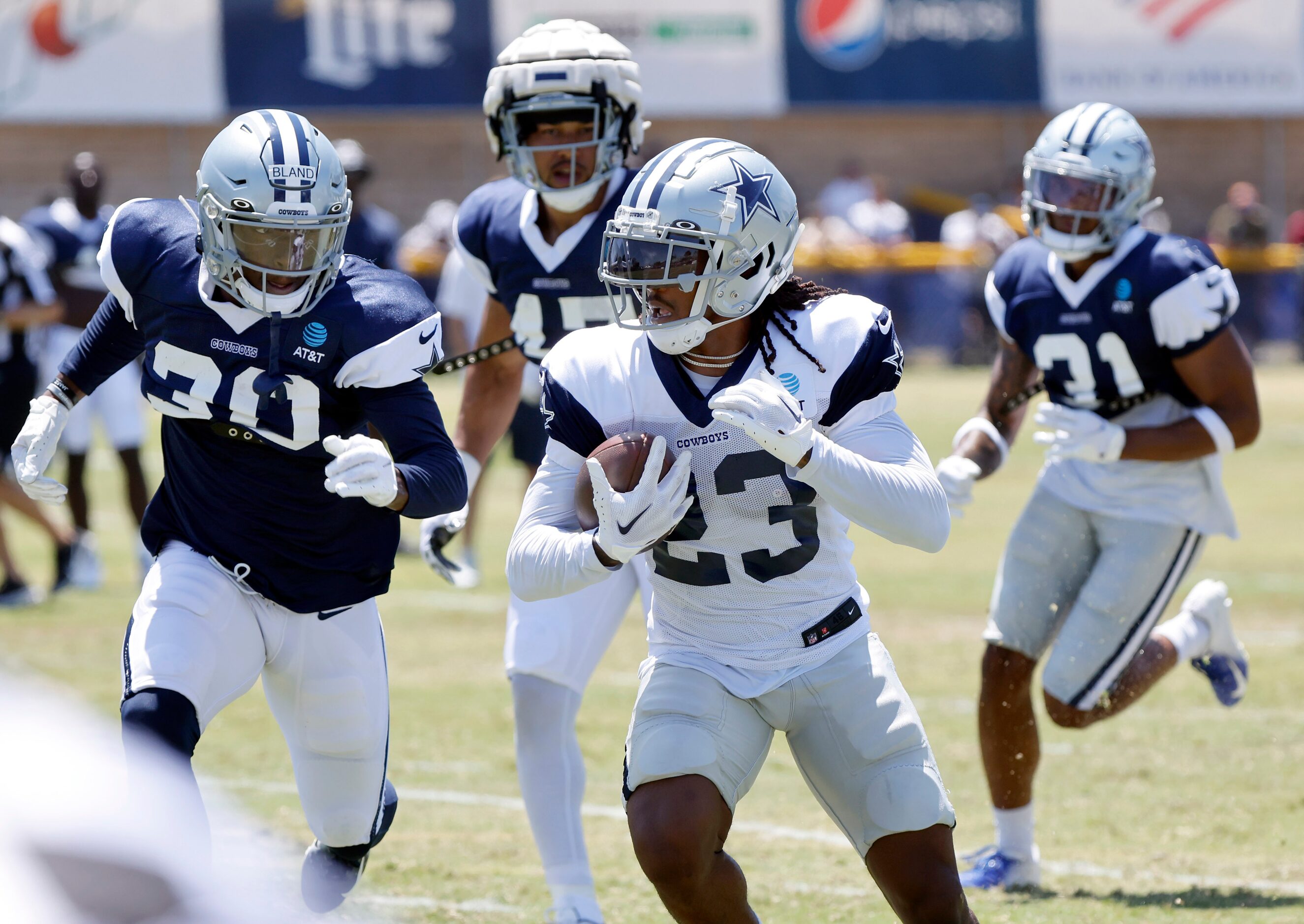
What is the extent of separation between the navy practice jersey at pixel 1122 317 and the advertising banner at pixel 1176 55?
55.6 ft

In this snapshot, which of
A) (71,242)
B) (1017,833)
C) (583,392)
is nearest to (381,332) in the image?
(583,392)

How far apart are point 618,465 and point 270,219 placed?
102 centimetres

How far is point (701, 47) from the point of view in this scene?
2022 cm

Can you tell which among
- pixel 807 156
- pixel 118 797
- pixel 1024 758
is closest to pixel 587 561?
pixel 118 797

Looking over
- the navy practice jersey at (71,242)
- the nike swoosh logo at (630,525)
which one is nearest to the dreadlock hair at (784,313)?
the nike swoosh logo at (630,525)

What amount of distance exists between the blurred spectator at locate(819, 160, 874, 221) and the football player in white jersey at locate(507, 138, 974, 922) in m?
15.7

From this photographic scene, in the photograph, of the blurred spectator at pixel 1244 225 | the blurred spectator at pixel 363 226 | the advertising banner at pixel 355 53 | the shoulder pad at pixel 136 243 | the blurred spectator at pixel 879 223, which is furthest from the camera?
the advertising banner at pixel 355 53

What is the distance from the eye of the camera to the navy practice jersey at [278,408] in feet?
12.6

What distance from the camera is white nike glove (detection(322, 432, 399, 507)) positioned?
349cm

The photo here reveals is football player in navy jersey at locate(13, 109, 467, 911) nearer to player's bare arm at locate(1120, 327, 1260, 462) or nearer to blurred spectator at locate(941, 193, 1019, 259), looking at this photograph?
player's bare arm at locate(1120, 327, 1260, 462)

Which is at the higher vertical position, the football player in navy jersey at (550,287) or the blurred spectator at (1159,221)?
the football player in navy jersey at (550,287)

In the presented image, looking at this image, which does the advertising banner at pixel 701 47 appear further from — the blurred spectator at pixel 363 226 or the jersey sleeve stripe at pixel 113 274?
the jersey sleeve stripe at pixel 113 274

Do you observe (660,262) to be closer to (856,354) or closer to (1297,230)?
(856,354)

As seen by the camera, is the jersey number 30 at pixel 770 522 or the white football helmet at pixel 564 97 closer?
the jersey number 30 at pixel 770 522
